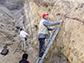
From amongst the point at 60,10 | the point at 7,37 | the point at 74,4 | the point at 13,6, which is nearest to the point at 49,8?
the point at 60,10

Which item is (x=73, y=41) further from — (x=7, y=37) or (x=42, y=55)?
(x=7, y=37)

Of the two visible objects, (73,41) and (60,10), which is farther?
(60,10)

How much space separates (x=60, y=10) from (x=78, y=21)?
129 cm

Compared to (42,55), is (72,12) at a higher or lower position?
higher

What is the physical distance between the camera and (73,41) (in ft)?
10.9

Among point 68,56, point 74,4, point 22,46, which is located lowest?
point 22,46

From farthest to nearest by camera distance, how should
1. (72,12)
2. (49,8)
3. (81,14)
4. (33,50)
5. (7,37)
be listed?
(7,37)
(33,50)
(49,8)
(72,12)
(81,14)

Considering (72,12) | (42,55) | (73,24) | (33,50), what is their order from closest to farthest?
(73,24)
(72,12)
(42,55)
(33,50)

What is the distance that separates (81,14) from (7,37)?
638 centimetres

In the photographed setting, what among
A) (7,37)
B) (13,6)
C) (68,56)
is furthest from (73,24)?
(13,6)

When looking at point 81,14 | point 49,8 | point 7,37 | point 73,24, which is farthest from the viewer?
point 7,37

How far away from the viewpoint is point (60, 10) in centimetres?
437

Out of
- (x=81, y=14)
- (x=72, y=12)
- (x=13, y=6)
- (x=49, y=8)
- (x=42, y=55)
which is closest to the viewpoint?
(x=81, y=14)

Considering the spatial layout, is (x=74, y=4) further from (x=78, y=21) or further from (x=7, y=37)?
(x=7, y=37)
